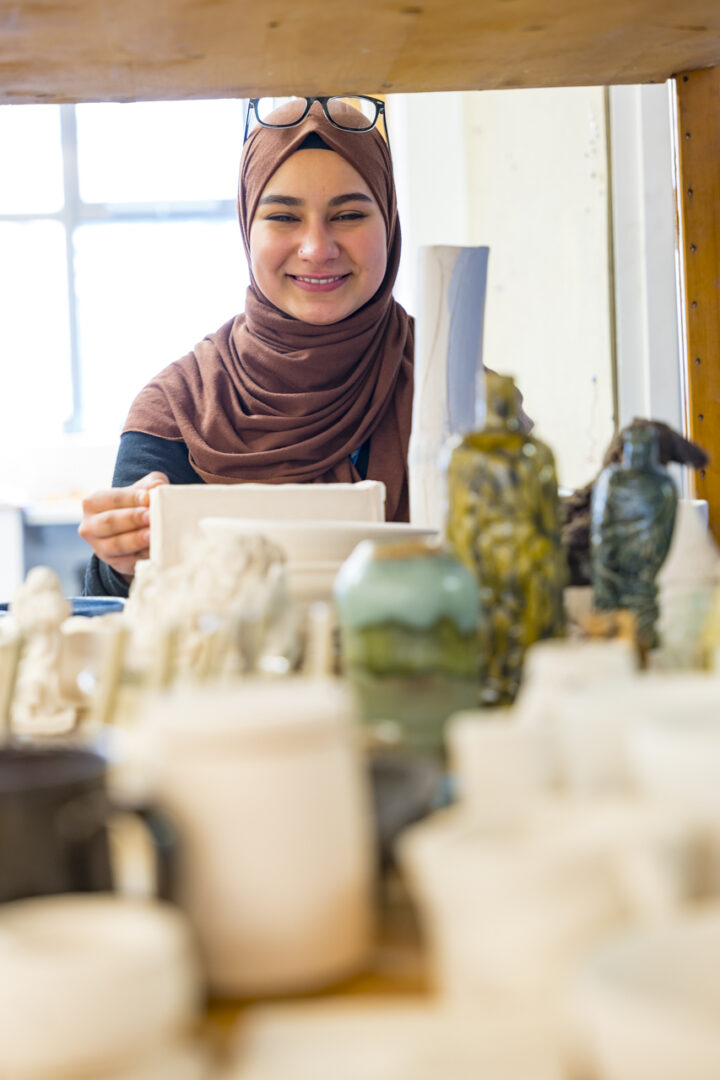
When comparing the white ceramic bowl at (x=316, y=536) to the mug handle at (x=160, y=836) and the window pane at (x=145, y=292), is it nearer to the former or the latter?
the mug handle at (x=160, y=836)

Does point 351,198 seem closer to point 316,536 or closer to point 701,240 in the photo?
point 701,240

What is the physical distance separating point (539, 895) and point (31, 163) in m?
5.43

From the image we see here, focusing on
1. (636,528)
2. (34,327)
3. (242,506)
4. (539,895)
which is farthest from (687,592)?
(34,327)

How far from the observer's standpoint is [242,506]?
1066 mm

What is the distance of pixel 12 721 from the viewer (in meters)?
0.79

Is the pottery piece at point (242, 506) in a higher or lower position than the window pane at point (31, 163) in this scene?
lower

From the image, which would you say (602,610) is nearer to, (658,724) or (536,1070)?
(658,724)

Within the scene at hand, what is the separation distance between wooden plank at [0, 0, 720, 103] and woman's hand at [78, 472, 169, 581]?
453 mm

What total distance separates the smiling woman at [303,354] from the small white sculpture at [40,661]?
1.02 m

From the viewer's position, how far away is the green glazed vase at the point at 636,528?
2.57 ft

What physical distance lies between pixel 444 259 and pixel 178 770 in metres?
0.77

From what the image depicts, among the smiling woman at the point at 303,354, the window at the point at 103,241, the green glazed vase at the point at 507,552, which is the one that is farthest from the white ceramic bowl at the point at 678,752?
the window at the point at 103,241

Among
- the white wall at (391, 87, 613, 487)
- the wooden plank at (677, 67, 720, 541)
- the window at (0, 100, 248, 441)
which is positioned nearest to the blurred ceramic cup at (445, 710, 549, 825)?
the wooden plank at (677, 67, 720, 541)

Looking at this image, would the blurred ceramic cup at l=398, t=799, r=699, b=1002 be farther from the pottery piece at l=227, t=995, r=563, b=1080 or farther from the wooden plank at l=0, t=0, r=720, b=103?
the wooden plank at l=0, t=0, r=720, b=103
